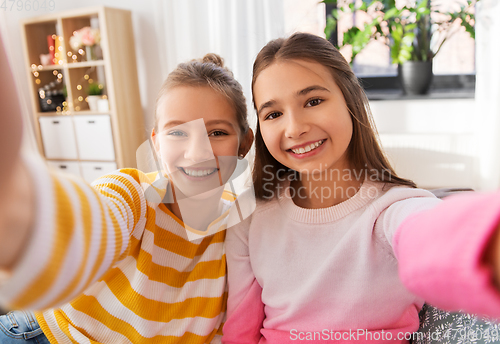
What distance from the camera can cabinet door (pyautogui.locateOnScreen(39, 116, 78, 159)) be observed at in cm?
310

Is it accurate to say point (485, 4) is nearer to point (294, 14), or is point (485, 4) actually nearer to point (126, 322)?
point (294, 14)

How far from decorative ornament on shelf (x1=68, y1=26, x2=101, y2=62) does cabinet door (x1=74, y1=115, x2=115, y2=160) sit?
0.47m

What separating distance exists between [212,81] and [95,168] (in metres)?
2.46

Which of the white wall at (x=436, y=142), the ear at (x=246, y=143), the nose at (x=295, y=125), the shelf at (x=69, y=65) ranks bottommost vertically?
the white wall at (x=436, y=142)

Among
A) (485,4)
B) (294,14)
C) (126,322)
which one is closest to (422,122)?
(485,4)

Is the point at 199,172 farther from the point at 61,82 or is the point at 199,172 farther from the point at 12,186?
the point at 61,82

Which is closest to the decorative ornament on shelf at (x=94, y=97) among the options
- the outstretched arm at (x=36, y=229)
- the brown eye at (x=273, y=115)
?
the brown eye at (x=273, y=115)

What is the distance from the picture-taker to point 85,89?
3113mm

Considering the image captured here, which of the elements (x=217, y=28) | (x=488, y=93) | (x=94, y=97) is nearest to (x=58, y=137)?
(x=94, y=97)

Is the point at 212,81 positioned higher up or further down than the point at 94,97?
higher up

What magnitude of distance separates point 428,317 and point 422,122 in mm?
1841

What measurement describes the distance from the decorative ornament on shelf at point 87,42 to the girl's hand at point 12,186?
2.92 meters

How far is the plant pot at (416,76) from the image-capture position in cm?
240

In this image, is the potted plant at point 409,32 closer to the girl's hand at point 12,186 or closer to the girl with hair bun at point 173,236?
the girl with hair bun at point 173,236
